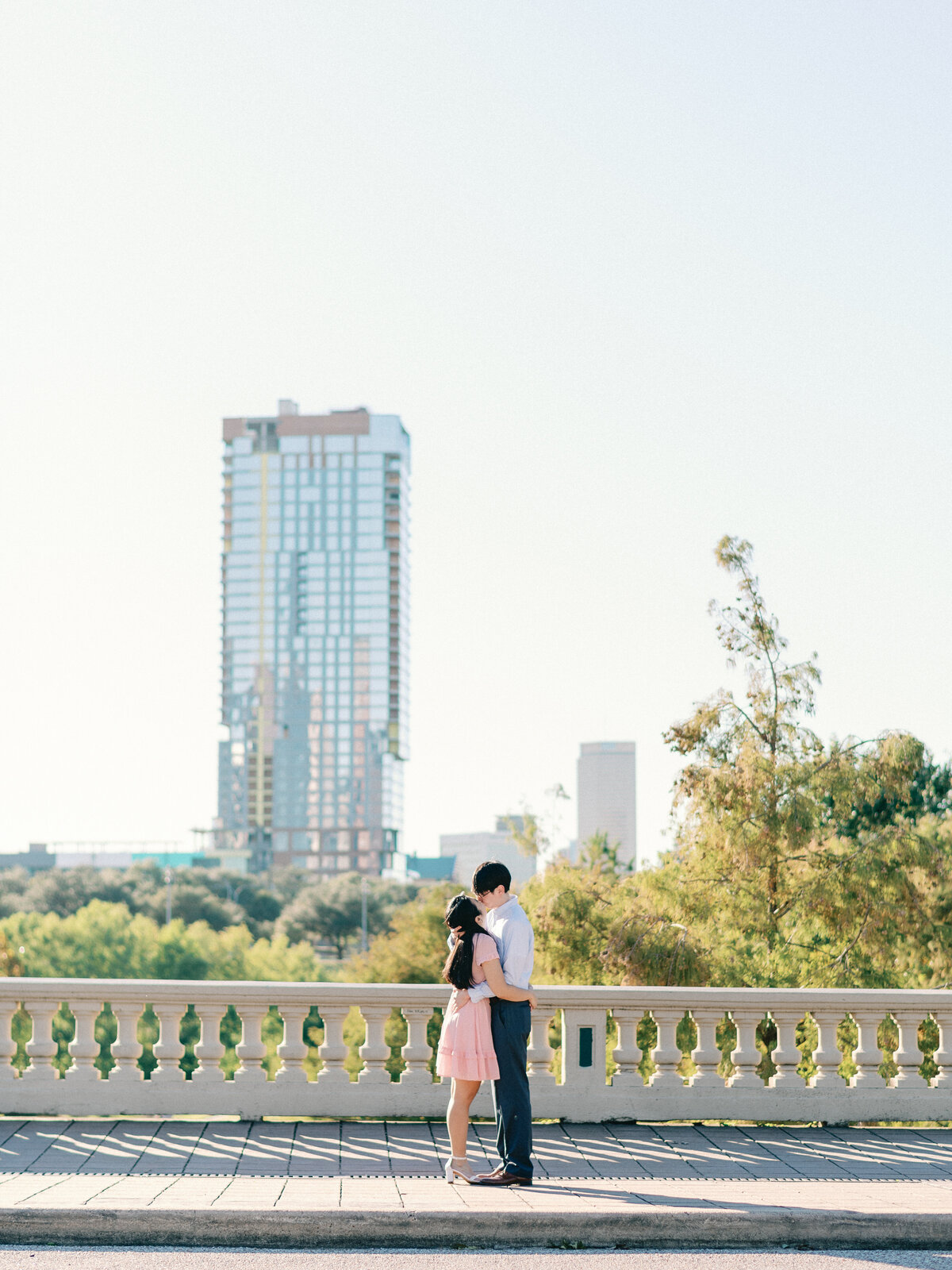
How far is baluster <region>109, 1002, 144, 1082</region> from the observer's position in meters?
9.92

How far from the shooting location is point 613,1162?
8.70 m

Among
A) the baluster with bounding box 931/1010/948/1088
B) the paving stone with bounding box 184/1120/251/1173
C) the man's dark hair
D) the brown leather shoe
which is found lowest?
the paving stone with bounding box 184/1120/251/1173

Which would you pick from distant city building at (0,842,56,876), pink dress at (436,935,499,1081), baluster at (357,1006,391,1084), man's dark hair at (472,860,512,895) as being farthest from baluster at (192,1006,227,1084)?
distant city building at (0,842,56,876)

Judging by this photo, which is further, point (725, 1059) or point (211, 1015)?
point (725, 1059)

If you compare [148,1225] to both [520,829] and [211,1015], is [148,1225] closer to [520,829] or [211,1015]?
[211,1015]

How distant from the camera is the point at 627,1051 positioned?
10062 mm

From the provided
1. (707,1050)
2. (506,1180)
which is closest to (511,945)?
(506,1180)

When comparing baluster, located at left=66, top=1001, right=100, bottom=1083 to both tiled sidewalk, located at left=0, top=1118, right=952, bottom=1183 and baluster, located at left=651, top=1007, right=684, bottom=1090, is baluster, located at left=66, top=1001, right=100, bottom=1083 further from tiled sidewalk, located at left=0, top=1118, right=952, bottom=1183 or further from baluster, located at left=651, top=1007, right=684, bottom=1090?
baluster, located at left=651, top=1007, right=684, bottom=1090

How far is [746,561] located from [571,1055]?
41.0 feet

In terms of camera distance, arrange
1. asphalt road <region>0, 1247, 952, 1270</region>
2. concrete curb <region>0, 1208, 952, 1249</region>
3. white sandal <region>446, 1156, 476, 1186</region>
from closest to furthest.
Answer: asphalt road <region>0, 1247, 952, 1270</region> → concrete curb <region>0, 1208, 952, 1249</region> → white sandal <region>446, 1156, 476, 1186</region>

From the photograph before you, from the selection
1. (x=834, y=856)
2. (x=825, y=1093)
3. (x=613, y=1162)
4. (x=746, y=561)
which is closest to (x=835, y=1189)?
(x=613, y=1162)

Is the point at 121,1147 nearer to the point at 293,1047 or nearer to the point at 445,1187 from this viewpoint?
the point at 293,1047

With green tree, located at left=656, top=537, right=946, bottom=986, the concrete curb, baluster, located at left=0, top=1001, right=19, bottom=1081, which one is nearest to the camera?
the concrete curb

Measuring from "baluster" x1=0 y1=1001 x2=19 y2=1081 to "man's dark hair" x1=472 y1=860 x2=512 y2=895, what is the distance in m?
4.03
